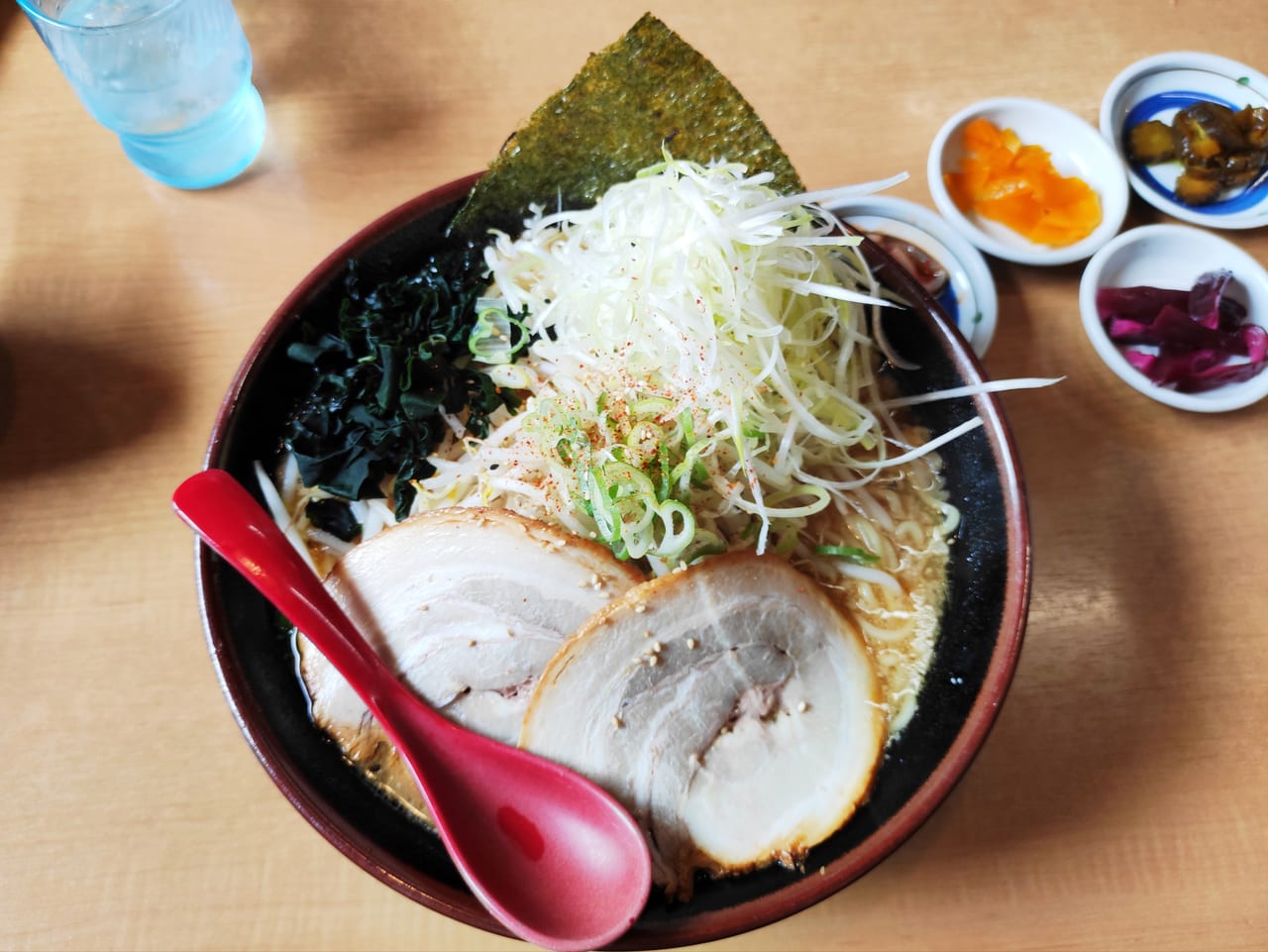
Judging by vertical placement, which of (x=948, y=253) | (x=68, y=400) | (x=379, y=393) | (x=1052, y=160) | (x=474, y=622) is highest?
(x=1052, y=160)

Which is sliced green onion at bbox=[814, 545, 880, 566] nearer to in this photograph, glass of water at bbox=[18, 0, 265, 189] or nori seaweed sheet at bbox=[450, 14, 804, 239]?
nori seaweed sheet at bbox=[450, 14, 804, 239]

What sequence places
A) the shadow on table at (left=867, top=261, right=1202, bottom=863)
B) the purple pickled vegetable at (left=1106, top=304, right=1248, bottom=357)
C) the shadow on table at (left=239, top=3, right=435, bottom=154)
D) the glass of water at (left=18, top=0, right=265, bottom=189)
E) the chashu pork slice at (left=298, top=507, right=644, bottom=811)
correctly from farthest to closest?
1. the shadow on table at (left=239, top=3, right=435, bottom=154)
2. the purple pickled vegetable at (left=1106, top=304, right=1248, bottom=357)
3. the glass of water at (left=18, top=0, right=265, bottom=189)
4. the shadow on table at (left=867, top=261, right=1202, bottom=863)
5. the chashu pork slice at (left=298, top=507, right=644, bottom=811)

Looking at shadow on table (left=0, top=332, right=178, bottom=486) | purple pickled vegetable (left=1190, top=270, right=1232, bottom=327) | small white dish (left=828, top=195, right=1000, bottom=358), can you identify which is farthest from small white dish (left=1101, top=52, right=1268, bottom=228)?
shadow on table (left=0, top=332, right=178, bottom=486)

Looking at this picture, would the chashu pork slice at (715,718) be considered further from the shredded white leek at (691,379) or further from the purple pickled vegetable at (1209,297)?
the purple pickled vegetable at (1209,297)

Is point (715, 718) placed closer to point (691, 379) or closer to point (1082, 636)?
point (691, 379)

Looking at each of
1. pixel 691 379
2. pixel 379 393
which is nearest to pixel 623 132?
pixel 691 379

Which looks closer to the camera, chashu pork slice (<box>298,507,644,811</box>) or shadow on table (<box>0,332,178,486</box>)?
chashu pork slice (<box>298,507,644,811</box>)

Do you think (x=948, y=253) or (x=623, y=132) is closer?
(x=623, y=132)
